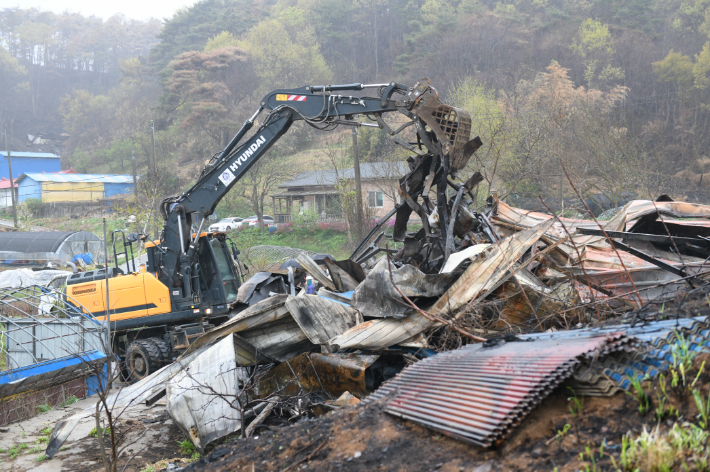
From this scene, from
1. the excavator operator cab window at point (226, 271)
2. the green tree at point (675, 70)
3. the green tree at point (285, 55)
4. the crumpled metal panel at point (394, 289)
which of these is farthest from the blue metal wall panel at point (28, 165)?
the crumpled metal panel at point (394, 289)

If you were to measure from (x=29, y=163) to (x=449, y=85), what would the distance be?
163ft

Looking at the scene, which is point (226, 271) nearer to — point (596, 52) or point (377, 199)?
point (377, 199)

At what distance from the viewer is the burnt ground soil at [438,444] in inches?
94.2

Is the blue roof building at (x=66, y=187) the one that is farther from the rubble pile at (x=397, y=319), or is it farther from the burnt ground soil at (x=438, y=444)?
the burnt ground soil at (x=438, y=444)

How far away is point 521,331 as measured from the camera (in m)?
5.35

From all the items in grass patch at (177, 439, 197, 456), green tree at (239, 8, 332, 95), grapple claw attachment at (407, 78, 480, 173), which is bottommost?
grass patch at (177, 439, 197, 456)

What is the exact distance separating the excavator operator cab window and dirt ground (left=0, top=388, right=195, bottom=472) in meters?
3.16

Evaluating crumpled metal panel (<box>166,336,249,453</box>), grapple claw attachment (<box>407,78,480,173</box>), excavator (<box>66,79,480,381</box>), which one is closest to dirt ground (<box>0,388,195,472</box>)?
crumpled metal panel (<box>166,336,249,453</box>)

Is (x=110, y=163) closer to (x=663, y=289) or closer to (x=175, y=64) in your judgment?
(x=175, y=64)

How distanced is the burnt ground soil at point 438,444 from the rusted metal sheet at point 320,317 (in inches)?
113

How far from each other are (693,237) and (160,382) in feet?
22.8

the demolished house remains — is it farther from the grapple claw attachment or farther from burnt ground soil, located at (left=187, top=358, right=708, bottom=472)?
burnt ground soil, located at (left=187, top=358, right=708, bottom=472)

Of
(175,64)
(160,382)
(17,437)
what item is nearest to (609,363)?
(160,382)

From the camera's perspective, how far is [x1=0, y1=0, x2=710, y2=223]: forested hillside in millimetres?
22953
